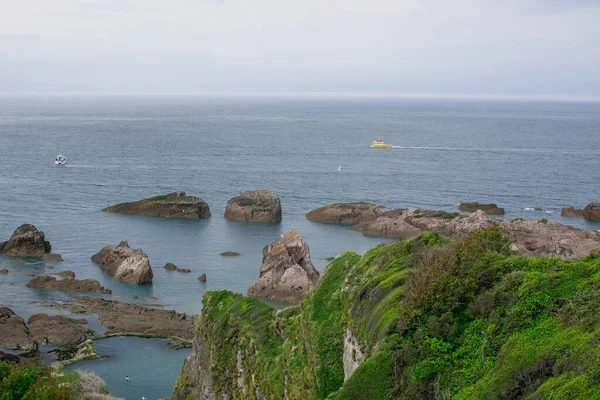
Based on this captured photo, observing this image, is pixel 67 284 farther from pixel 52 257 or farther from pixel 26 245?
pixel 26 245

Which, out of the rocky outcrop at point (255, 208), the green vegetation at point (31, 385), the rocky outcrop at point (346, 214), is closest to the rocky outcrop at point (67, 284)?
the green vegetation at point (31, 385)

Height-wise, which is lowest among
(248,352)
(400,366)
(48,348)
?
(48,348)

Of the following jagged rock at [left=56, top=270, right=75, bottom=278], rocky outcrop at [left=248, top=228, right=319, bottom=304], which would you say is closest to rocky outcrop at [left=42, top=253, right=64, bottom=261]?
jagged rock at [left=56, top=270, right=75, bottom=278]

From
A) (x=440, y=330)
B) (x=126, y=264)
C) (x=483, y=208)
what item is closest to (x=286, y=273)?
(x=126, y=264)

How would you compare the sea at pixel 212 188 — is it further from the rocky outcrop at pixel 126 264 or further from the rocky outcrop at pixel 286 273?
the rocky outcrop at pixel 286 273

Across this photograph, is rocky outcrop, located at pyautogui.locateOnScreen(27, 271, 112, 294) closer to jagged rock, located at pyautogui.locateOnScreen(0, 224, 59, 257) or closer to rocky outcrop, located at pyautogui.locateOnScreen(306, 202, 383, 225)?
jagged rock, located at pyautogui.locateOnScreen(0, 224, 59, 257)

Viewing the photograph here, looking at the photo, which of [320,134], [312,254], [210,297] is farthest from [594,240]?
[320,134]

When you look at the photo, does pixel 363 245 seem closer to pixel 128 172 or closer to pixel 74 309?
pixel 74 309
